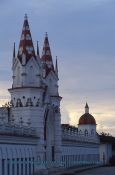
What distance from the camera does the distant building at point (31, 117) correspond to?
61.1 meters

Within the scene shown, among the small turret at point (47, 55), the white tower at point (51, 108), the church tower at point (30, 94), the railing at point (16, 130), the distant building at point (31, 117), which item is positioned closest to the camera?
the railing at point (16, 130)

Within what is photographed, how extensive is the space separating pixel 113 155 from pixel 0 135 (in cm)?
6916

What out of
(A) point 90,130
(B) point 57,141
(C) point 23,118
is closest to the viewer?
(C) point 23,118

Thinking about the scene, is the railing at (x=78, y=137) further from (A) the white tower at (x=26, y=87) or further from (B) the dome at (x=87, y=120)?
(A) the white tower at (x=26, y=87)

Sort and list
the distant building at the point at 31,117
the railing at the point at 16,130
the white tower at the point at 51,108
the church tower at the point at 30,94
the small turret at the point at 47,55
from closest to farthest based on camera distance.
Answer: the railing at the point at 16,130 → the distant building at the point at 31,117 → the church tower at the point at 30,94 → the white tower at the point at 51,108 → the small turret at the point at 47,55

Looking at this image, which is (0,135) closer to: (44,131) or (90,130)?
(44,131)

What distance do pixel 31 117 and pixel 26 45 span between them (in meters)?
8.97

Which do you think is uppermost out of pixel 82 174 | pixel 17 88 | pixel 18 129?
pixel 17 88

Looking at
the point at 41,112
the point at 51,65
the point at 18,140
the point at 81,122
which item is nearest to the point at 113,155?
the point at 81,122

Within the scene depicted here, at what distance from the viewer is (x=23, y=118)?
71.3m

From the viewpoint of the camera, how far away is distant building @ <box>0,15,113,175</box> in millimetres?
61094

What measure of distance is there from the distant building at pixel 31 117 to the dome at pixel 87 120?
26385mm

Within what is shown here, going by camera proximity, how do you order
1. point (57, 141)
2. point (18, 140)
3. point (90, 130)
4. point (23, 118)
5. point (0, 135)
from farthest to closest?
1. point (90, 130)
2. point (57, 141)
3. point (23, 118)
4. point (18, 140)
5. point (0, 135)

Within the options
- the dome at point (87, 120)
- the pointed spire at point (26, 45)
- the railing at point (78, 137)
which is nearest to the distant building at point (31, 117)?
the pointed spire at point (26, 45)
